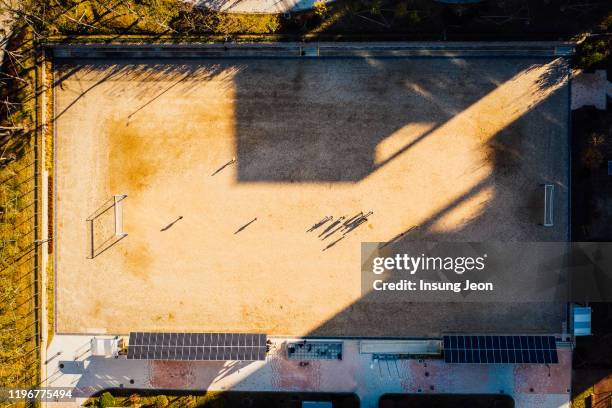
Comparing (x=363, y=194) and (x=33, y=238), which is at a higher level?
(x=363, y=194)

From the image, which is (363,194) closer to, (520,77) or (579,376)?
(520,77)

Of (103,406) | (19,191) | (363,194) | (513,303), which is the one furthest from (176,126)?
(513,303)

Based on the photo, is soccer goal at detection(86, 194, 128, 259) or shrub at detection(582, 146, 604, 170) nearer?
shrub at detection(582, 146, 604, 170)

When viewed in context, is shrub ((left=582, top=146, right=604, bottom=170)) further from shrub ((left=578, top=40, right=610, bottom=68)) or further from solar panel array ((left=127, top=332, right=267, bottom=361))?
solar panel array ((left=127, top=332, right=267, bottom=361))

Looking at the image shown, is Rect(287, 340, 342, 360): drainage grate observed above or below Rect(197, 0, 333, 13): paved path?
below

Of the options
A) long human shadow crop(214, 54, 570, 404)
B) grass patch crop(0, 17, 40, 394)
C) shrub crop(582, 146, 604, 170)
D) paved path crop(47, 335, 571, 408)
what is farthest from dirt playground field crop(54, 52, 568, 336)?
paved path crop(47, 335, 571, 408)

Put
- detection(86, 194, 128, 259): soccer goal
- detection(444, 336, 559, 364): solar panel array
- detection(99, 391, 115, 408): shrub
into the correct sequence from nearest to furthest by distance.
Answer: detection(444, 336, 559, 364): solar panel array < detection(99, 391, 115, 408): shrub < detection(86, 194, 128, 259): soccer goal
